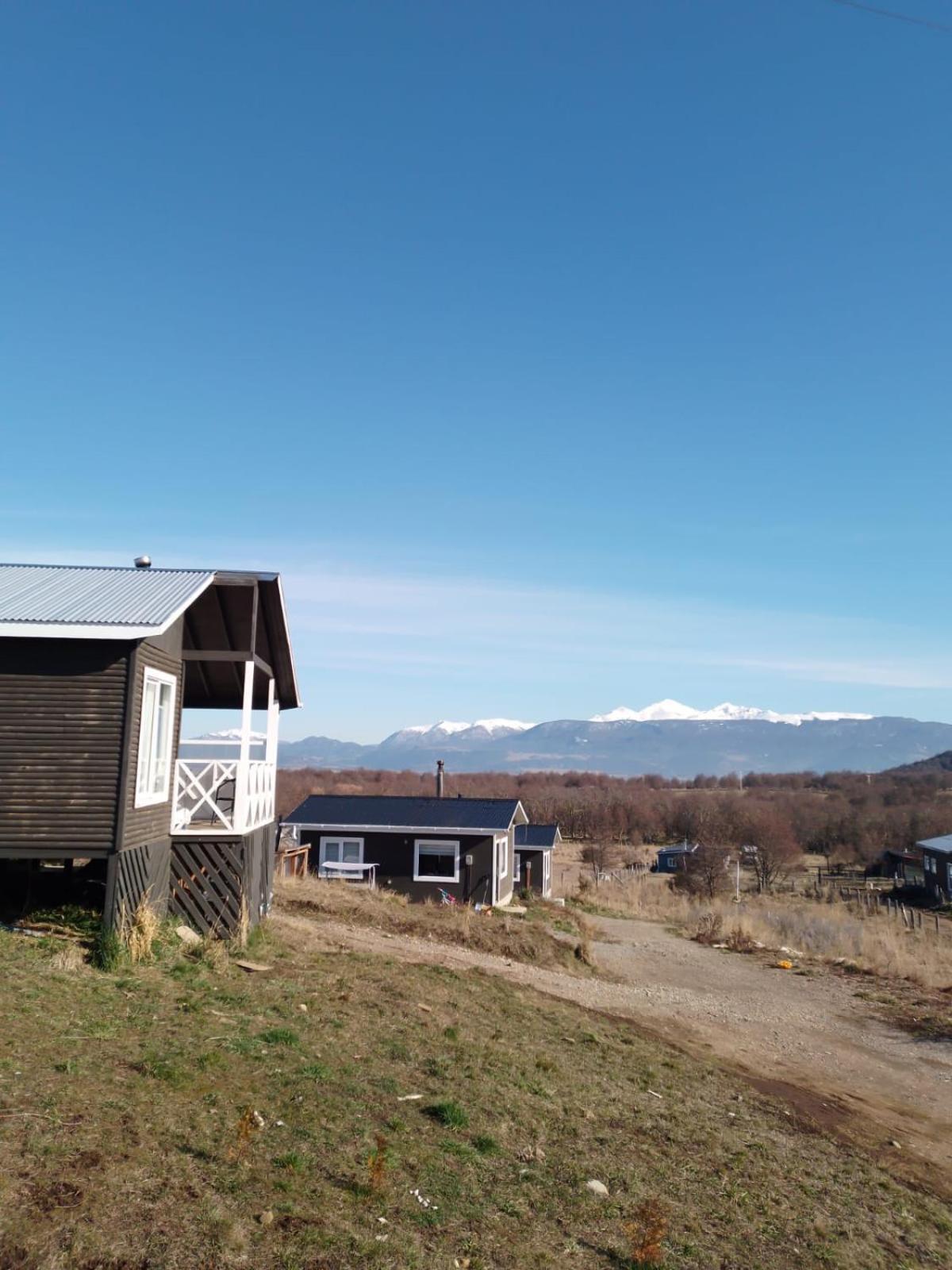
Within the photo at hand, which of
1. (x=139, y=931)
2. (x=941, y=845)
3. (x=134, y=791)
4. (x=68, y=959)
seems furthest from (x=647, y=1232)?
(x=941, y=845)

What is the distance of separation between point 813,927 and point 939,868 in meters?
23.9

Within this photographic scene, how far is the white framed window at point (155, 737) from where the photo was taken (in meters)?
12.6

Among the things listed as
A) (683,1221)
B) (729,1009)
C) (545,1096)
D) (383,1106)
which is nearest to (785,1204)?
(683,1221)

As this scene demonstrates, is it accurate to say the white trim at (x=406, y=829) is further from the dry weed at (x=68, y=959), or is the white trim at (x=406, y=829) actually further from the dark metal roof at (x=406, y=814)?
the dry weed at (x=68, y=959)

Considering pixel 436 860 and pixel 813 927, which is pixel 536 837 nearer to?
pixel 436 860

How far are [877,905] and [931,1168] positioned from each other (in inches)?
1442

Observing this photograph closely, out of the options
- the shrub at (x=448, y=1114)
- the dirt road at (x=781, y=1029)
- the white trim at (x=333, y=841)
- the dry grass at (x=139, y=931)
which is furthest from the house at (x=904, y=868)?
the shrub at (x=448, y=1114)

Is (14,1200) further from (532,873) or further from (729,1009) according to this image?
(532,873)

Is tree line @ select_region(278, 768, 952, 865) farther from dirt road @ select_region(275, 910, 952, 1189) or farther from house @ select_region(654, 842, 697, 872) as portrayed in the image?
dirt road @ select_region(275, 910, 952, 1189)

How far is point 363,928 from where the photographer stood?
2030 centimetres

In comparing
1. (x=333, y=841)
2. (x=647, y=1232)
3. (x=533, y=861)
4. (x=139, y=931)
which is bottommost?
(x=533, y=861)

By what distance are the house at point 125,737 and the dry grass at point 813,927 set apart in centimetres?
1992

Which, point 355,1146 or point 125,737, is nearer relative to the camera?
point 355,1146

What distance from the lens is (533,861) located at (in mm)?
41062
